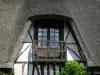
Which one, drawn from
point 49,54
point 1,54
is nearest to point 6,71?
point 1,54

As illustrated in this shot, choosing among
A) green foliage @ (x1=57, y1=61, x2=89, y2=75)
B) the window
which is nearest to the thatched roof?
green foliage @ (x1=57, y1=61, x2=89, y2=75)

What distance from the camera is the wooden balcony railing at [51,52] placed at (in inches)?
723

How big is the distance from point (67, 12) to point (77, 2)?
3.66 ft

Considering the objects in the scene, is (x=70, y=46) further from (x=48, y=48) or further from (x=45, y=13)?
(x=45, y=13)

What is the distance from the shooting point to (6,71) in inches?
712

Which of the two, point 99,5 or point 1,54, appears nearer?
point 1,54

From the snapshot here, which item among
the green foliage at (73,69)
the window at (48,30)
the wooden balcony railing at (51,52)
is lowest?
the green foliage at (73,69)

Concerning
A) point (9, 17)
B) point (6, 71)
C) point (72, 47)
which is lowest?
point (6, 71)

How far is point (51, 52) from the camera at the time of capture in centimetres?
1856

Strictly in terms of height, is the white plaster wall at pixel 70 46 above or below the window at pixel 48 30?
below

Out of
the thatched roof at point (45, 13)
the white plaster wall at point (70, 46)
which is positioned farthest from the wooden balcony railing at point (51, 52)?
the thatched roof at point (45, 13)

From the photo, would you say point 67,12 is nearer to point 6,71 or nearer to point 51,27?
point 51,27

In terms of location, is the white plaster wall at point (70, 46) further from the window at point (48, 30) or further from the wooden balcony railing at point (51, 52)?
the wooden balcony railing at point (51, 52)

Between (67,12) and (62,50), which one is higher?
(67,12)
